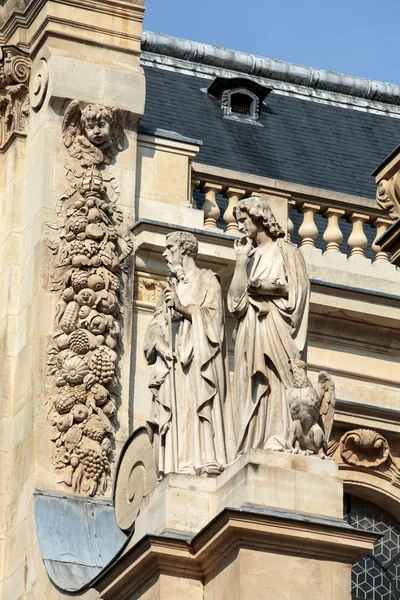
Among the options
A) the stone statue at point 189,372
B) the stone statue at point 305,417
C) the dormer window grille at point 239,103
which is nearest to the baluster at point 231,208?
the stone statue at point 189,372

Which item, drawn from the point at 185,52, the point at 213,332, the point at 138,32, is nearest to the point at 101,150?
the point at 138,32

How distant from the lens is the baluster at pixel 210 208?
73.1 ft

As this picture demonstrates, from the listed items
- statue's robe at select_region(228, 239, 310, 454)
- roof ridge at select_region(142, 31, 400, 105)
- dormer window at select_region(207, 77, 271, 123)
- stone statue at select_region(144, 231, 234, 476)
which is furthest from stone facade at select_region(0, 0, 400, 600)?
roof ridge at select_region(142, 31, 400, 105)

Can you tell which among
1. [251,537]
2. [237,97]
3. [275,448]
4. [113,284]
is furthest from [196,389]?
[237,97]

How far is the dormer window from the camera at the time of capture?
2822 cm

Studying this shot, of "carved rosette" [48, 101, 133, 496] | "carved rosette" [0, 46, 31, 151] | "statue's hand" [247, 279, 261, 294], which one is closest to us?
"statue's hand" [247, 279, 261, 294]

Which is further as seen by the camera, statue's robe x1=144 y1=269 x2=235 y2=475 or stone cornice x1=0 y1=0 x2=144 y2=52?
stone cornice x1=0 y1=0 x2=144 y2=52

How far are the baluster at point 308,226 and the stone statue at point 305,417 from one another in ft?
19.4

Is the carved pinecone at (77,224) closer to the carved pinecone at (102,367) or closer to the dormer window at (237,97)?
the carved pinecone at (102,367)

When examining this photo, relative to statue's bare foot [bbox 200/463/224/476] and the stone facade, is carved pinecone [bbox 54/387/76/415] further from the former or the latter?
statue's bare foot [bbox 200/463/224/476]

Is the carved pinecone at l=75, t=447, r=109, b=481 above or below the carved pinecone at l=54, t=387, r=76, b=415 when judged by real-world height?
below

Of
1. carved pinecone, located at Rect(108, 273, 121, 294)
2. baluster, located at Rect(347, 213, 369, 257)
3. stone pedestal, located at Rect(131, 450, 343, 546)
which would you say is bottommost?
stone pedestal, located at Rect(131, 450, 343, 546)

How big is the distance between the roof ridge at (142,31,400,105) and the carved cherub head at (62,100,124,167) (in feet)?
27.4

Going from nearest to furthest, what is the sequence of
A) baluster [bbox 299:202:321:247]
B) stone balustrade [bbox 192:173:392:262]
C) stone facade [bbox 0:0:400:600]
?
stone facade [bbox 0:0:400:600] < stone balustrade [bbox 192:173:392:262] < baluster [bbox 299:202:321:247]
